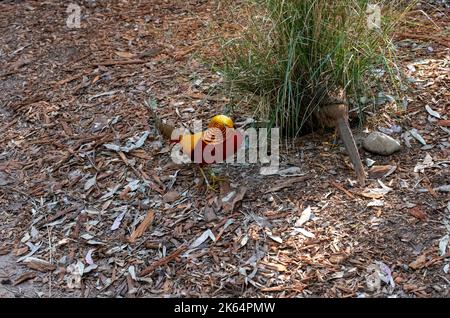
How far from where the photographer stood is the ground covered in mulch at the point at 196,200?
2391 mm

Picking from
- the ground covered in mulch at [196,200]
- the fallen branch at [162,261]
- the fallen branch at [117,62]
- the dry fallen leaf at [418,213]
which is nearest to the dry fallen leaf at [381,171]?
the ground covered in mulch at [196,200]

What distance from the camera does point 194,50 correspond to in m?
3.72

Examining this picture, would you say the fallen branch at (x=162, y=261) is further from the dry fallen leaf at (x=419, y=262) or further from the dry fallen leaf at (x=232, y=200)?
the dry fallen leaf at (x=419, y=262)

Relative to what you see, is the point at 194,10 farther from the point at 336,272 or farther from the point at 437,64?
the point at 336,272

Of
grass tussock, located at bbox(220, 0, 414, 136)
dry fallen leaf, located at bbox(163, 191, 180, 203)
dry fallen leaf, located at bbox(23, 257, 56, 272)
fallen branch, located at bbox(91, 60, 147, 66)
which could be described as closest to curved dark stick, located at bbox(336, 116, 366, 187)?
grass tussock, located at bbox(220, 0, 414, 136)

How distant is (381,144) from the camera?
2.79m

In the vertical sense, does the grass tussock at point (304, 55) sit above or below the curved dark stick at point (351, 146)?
above

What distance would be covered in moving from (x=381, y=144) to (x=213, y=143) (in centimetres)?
73

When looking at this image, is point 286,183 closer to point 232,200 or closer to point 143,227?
point 232,200

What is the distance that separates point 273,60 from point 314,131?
376 millimetres

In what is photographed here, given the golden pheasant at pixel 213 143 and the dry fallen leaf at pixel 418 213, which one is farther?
the golden pheasant at pixel 213 143

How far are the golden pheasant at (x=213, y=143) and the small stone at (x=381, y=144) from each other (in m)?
0.56

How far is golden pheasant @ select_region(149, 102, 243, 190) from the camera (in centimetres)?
274

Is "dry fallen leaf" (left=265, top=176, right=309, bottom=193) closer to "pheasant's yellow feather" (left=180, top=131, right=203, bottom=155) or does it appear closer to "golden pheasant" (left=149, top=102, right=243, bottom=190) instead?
"golden pheasant" (left=149, top=102, right=243, bottom=190)
